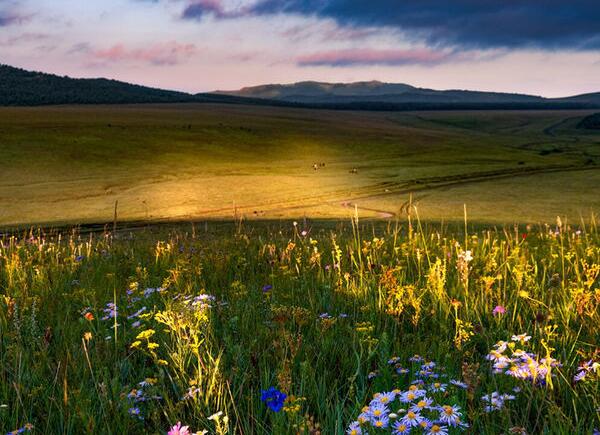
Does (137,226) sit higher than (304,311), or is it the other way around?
(304,311)

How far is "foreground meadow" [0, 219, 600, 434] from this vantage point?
81.3 inches

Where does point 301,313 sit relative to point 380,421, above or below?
below

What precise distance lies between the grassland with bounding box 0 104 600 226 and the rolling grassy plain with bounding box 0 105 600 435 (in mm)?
201

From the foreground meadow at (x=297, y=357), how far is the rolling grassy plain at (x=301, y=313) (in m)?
0.02

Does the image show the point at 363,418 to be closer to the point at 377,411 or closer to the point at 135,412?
the point at 377,411

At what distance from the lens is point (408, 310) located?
361cm

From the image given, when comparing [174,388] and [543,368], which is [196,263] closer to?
[174,388]

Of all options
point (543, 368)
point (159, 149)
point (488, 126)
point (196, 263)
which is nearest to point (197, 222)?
point (196, 263)

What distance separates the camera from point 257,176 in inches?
888

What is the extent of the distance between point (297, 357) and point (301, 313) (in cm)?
35

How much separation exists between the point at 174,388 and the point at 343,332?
1077 millimetres

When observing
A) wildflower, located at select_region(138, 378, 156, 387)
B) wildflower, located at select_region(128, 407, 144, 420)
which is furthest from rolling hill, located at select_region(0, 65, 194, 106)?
wildflower, located at select_region(128, 407, 144, 420)

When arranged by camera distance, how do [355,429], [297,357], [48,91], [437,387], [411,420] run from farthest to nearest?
[48,91] → [297,357] → [437,387] → [355,429] → [411,420]

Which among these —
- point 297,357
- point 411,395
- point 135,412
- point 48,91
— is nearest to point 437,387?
point 411,395
